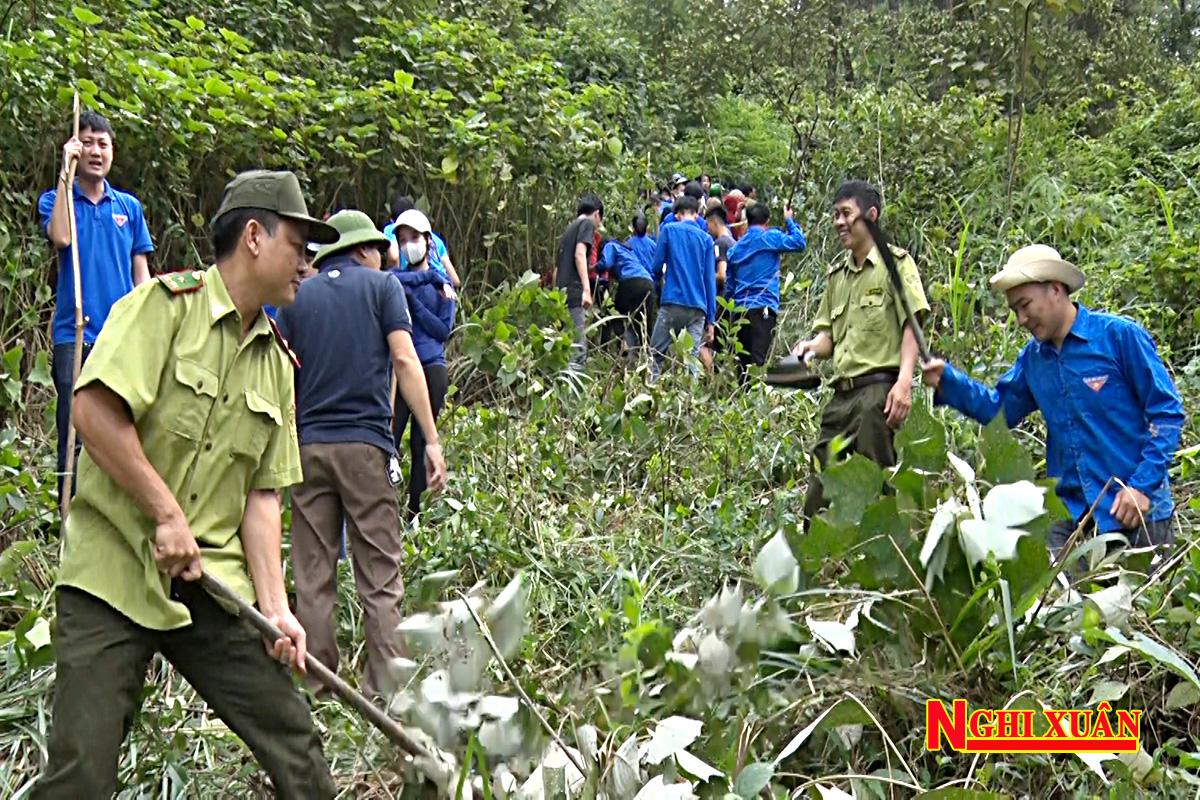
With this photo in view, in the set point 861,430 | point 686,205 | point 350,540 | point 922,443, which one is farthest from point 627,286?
point 922,443

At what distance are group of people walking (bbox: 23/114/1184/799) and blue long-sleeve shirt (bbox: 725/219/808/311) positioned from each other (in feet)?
10.5

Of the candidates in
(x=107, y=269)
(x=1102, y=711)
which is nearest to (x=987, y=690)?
(x=1102, y=711)

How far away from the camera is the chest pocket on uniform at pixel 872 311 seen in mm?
5445

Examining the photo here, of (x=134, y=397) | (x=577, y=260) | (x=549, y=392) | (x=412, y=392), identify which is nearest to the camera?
(x=134, y=397)

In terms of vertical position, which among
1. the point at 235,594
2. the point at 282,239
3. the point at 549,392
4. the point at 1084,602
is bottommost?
the point at 549,392

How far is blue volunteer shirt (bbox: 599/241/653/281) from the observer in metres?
9.77

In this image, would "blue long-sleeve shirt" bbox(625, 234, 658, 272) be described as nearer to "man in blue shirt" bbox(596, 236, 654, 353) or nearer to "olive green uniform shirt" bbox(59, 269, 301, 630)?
"man in blue shirt" bbox(596, 236, 654, 353)

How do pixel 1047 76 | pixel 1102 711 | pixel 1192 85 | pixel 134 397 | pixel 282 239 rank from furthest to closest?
pixel 1047 76, pixel 1192 85, pixel 1102 711, pixel 282 239, pixel 134 397

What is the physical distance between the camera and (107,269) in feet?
18.4

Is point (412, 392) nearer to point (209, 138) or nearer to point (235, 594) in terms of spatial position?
point (235, 594)

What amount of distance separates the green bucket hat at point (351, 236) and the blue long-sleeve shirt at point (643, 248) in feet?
17.1

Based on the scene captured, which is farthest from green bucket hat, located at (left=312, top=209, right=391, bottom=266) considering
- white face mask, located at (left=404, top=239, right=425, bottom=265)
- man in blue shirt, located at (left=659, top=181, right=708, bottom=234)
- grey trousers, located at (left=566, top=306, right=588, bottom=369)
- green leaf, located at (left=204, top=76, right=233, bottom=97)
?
man in blue shirt, located at (left=659, top=181, right=708, bottom=234)

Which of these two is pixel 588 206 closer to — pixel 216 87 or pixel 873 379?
pixel 216 87

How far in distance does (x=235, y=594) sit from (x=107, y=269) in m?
3.26
